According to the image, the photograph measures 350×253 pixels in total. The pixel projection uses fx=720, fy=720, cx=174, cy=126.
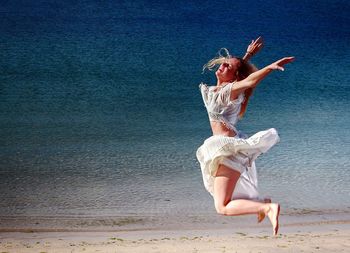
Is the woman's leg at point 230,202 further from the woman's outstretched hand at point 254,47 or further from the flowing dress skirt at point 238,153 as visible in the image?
the woman's outstretched hand at point 254,47

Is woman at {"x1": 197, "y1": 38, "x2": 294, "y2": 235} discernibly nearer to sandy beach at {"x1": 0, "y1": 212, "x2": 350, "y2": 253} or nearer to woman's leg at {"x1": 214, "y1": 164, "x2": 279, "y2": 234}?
woman's leg at {"x1": 214, "y1": 164, "x2": 279, "y2": 234}

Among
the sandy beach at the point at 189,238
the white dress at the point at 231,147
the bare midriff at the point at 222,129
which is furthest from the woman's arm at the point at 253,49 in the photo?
the sandy beach at the point at 189,238

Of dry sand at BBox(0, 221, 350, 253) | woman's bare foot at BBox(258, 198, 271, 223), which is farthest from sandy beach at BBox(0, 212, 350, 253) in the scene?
woman's bare foot at BBox(258, 198, 271, 223)

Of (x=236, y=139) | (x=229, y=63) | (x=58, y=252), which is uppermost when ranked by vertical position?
(x=229, y=63)

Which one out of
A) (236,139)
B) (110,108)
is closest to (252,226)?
(236,139)

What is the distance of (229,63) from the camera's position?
11.7 feet

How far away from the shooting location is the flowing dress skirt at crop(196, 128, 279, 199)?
346cm

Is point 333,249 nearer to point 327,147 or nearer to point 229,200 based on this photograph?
point 229,200

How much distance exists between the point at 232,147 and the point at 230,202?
265 millimetres

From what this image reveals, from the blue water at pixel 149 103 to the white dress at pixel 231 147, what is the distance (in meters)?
2.80

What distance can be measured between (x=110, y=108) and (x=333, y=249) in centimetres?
839

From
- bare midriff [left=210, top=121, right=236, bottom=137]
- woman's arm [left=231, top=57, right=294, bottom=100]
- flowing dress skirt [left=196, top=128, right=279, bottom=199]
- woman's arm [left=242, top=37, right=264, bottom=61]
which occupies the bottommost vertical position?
flowing dress skirt [left=196, top=128, right=279, bottom=199]

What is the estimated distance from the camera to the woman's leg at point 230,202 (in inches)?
131

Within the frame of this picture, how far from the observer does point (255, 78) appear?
3244 millimetres
